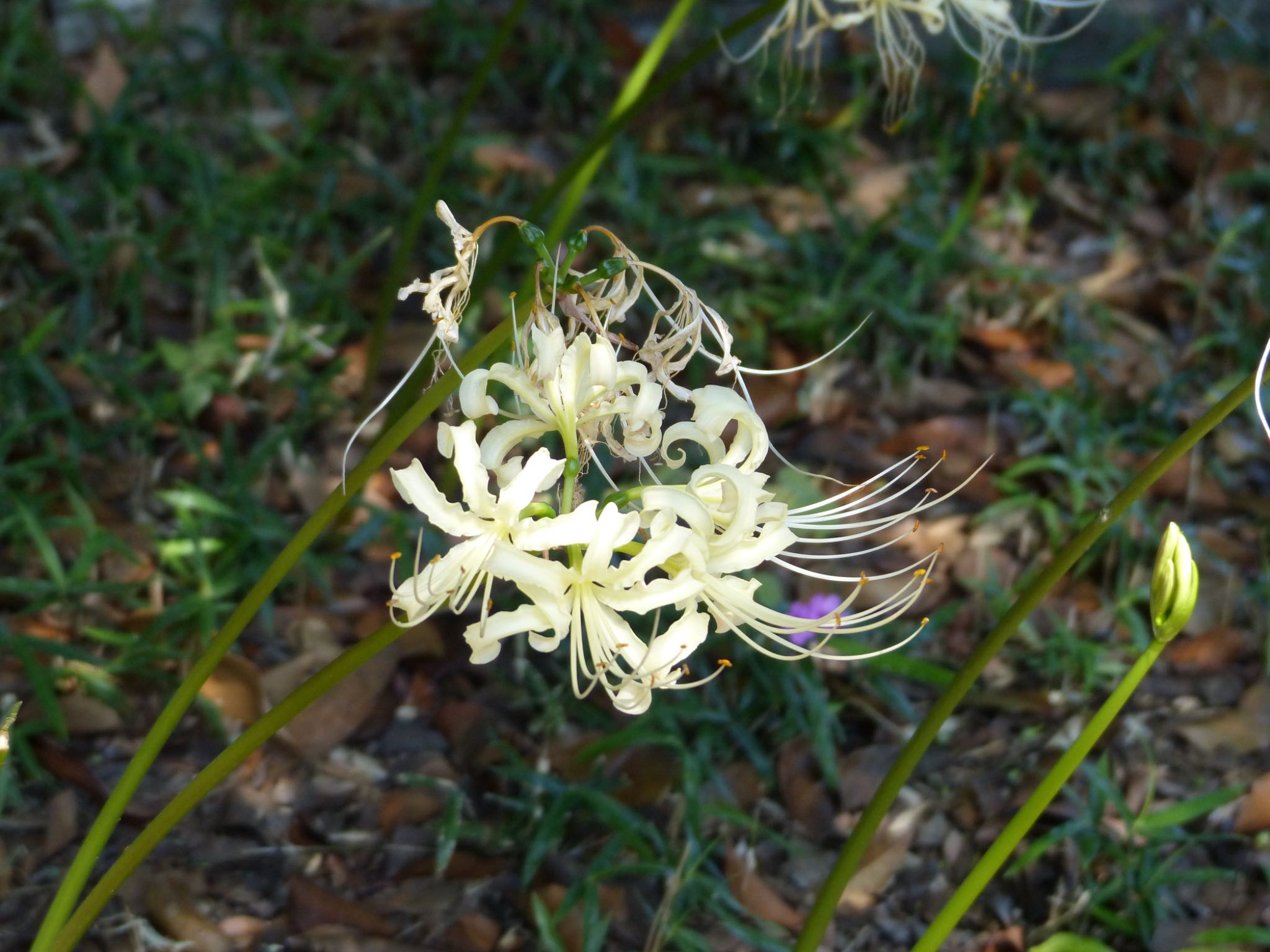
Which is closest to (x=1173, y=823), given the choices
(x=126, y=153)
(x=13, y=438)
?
(x=13, y=438)

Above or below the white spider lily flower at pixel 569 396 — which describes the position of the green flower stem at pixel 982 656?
below

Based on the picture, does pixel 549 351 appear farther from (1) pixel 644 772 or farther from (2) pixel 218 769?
(1) pixel 644 772

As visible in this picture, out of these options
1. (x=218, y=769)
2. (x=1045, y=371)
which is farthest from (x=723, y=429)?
(x=1045, y=371)

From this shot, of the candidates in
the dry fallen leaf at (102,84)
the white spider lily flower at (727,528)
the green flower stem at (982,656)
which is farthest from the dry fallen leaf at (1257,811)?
the dry fallen leaf at (102,84)

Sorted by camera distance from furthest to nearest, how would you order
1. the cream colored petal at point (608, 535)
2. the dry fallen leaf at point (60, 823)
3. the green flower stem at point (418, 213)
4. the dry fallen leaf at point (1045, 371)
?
the dry fallen leaf at point (1045, 371)
the green flower stem at point (418, 213)
the dry fallen leaf at point (60, 823)
the cream colored petal at point (608, 535)

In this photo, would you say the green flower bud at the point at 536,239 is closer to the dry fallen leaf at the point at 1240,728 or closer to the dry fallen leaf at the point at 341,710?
the dry fallen leaf at the point at 341,710

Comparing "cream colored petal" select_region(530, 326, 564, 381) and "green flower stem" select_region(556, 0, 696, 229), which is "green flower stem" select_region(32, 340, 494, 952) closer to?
"cream colored petal" select_region(530, 326, 564, 381)
